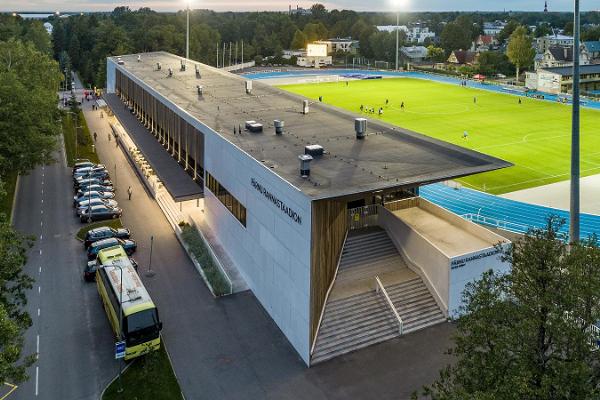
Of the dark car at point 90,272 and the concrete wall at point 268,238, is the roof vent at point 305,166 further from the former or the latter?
the dark car at point 90,272

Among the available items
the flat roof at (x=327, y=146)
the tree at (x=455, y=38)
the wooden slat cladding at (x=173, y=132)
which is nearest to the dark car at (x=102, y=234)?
the wooden slat cladding at (x=173, y=132)

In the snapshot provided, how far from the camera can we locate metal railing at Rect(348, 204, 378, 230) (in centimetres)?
2572

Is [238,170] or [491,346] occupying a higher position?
[238,170]

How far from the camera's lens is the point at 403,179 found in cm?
2245

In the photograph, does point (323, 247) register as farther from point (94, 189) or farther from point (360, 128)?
point (94, 189)

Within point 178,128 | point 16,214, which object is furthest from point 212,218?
point 16,214

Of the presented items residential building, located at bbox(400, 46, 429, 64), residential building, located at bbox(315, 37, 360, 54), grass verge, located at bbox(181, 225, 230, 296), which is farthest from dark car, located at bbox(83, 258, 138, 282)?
residential building, located at bbox(400, 46, 429, 64)

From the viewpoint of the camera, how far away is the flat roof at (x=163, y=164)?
1277 inches

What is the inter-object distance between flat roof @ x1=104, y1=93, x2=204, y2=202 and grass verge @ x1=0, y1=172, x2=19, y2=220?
31.5 feet

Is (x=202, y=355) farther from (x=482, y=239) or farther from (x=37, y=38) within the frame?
(x=37, y=38)

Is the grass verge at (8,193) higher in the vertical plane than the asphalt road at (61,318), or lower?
higher

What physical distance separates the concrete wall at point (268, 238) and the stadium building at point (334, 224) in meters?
0.06

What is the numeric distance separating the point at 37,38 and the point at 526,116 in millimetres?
93783

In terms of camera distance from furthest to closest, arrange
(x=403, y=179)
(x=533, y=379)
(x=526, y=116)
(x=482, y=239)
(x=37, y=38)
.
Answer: (x=37, y=38) < (x=526, y=116) < (x=482, y=239) < (x=403, y=179) < (x=533, y=379)
